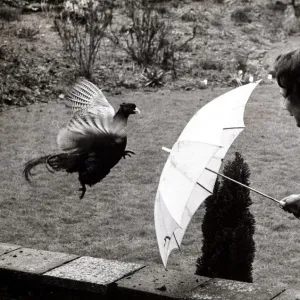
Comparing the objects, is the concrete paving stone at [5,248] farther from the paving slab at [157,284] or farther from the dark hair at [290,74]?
the dark hair at [290,74]

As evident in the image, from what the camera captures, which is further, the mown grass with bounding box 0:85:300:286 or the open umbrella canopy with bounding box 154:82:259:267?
the mown grass with bounding box 0:85:300:286

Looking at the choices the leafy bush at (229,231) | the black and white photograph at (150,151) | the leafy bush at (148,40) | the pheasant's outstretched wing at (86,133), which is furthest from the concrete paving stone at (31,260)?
the leafy bush at (148,40)

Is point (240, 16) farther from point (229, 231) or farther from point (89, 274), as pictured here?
point (89, 274)

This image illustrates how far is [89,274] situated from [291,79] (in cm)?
170

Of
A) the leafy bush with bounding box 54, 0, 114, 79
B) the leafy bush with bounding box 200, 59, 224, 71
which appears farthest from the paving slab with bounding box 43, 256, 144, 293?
the leafy bush with bounding box 200, 59, 224, 71

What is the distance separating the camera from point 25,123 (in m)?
10.1

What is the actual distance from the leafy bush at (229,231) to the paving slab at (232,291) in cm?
55

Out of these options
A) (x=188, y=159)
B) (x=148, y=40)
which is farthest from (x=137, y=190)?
(x=148, y=40)

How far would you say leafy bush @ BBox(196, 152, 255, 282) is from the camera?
452 cm

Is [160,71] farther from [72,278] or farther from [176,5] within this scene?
[72,278]

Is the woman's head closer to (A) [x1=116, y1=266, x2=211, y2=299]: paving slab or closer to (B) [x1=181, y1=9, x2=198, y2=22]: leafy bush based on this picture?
(A) [x1=116, y1=266, x2=211, y2=299]: paving slab

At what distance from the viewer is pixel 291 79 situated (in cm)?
343

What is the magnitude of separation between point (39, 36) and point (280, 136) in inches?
221

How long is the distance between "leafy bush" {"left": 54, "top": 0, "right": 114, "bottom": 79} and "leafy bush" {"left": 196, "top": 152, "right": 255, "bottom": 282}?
24.2ft
